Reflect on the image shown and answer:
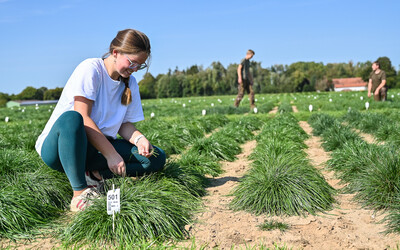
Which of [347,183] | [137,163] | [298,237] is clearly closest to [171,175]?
[137,163]

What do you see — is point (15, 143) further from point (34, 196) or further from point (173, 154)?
point (34, 196)

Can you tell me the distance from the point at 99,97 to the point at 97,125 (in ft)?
0.83

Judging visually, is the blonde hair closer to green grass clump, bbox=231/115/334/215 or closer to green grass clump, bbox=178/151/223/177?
green grass clump, bbox=231/115/334/215

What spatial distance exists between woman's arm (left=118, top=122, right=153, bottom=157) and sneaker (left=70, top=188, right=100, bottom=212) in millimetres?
510

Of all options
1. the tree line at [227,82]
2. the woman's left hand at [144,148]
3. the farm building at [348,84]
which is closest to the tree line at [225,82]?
the tree line at [227,82]

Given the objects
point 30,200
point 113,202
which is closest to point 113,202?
point 113,202

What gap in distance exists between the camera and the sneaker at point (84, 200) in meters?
2.73

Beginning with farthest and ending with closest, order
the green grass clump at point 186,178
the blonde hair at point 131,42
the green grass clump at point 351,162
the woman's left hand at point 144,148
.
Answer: the green grass clump at point 351,162 → the green grass clump at point 186,178 → the woman's left hand at point 144,148 → the blonde hair at point 131,42

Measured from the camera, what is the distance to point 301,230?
8.20 ft

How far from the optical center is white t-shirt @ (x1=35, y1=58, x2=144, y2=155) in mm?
2883

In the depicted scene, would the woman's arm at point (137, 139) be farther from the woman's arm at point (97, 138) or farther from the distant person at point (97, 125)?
the woman's arm at point (97, 138)

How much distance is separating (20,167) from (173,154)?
2640 millimetres

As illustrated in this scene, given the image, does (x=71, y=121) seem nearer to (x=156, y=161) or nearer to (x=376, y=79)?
(x=156, y=161)

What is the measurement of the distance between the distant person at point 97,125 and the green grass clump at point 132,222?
0.31 meters
